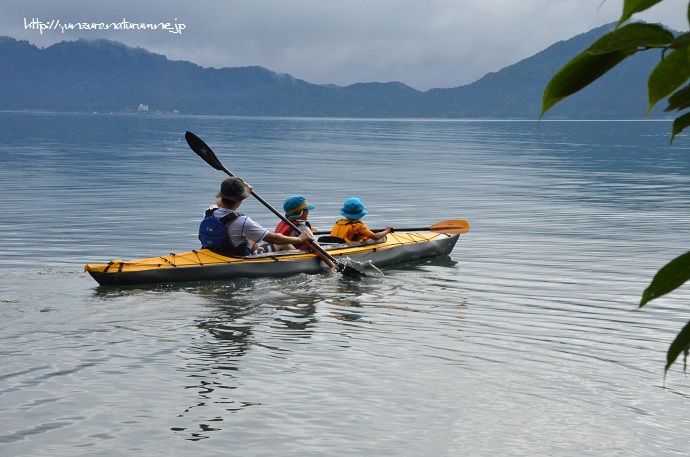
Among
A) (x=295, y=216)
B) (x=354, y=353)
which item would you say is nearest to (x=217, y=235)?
(x=295, y=216)

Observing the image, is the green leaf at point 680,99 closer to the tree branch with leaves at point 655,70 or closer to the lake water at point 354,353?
the tree branch with leaves at point 655,70

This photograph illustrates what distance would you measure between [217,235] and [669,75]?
12928mm

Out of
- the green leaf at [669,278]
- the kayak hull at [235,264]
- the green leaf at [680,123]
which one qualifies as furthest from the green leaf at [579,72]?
the kayak hull at [235,264]

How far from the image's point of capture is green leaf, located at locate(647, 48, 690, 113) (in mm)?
1055

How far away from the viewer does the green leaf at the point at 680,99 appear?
1084 millimetres

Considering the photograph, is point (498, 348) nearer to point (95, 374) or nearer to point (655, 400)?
point (655, 400)

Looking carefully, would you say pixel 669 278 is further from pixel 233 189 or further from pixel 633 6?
pixel 233 189

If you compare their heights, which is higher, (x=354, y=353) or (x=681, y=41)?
(x=681, y=41)

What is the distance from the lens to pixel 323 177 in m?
39.1

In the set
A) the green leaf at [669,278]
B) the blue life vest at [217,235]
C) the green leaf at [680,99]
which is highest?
the green leaf at [680,99]

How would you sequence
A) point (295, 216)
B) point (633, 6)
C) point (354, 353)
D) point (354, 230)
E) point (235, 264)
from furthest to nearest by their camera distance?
point (354, 230) < point (295, 216) < point (235, 264) < point (354, 353) < point (633, 6)

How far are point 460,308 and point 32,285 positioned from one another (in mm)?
5935

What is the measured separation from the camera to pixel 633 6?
1.02 metres

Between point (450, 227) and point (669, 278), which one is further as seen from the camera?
point (450, 227)
